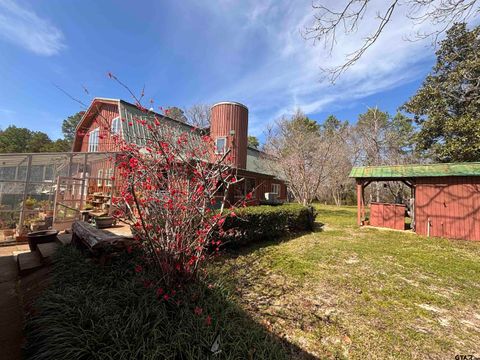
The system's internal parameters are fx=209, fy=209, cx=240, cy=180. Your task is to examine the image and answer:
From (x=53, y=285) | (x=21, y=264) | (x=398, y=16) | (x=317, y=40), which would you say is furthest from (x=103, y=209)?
(x=398, y=16)

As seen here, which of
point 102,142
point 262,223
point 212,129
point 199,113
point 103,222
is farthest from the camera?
point 199,113

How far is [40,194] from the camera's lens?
8.41 m

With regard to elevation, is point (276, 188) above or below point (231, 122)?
below

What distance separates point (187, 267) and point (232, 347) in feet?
4.02

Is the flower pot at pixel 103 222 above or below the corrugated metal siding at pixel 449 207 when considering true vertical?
below

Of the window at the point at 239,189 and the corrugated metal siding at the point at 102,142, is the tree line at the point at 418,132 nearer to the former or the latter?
the window at the point at 239,189

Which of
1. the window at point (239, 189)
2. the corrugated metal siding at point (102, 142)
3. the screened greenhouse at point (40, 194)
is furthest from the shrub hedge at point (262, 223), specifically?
the corrugated metal siding at point (102, 142)

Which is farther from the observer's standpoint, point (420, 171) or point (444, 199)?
point (420, 171)

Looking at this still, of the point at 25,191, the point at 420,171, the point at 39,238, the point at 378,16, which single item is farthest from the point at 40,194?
the point at 420,171

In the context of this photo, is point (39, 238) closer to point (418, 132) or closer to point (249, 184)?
point (249, 184)

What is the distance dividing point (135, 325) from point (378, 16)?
17.2 feet

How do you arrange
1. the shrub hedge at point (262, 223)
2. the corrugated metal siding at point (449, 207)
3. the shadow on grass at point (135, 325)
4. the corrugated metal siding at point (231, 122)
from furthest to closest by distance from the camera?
the corrugated metal siding at point (231, 122) → the corrugated metal siding at point (449, 207) → the shrub hedge at point (262, 223) → the shadow on grass at point (135, 325)

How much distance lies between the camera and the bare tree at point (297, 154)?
16.2 metres

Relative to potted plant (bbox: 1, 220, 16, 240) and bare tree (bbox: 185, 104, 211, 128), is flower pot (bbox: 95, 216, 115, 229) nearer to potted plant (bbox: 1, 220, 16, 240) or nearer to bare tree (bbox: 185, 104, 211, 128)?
potted plant (bbox: 1, 220, 16, 240)
